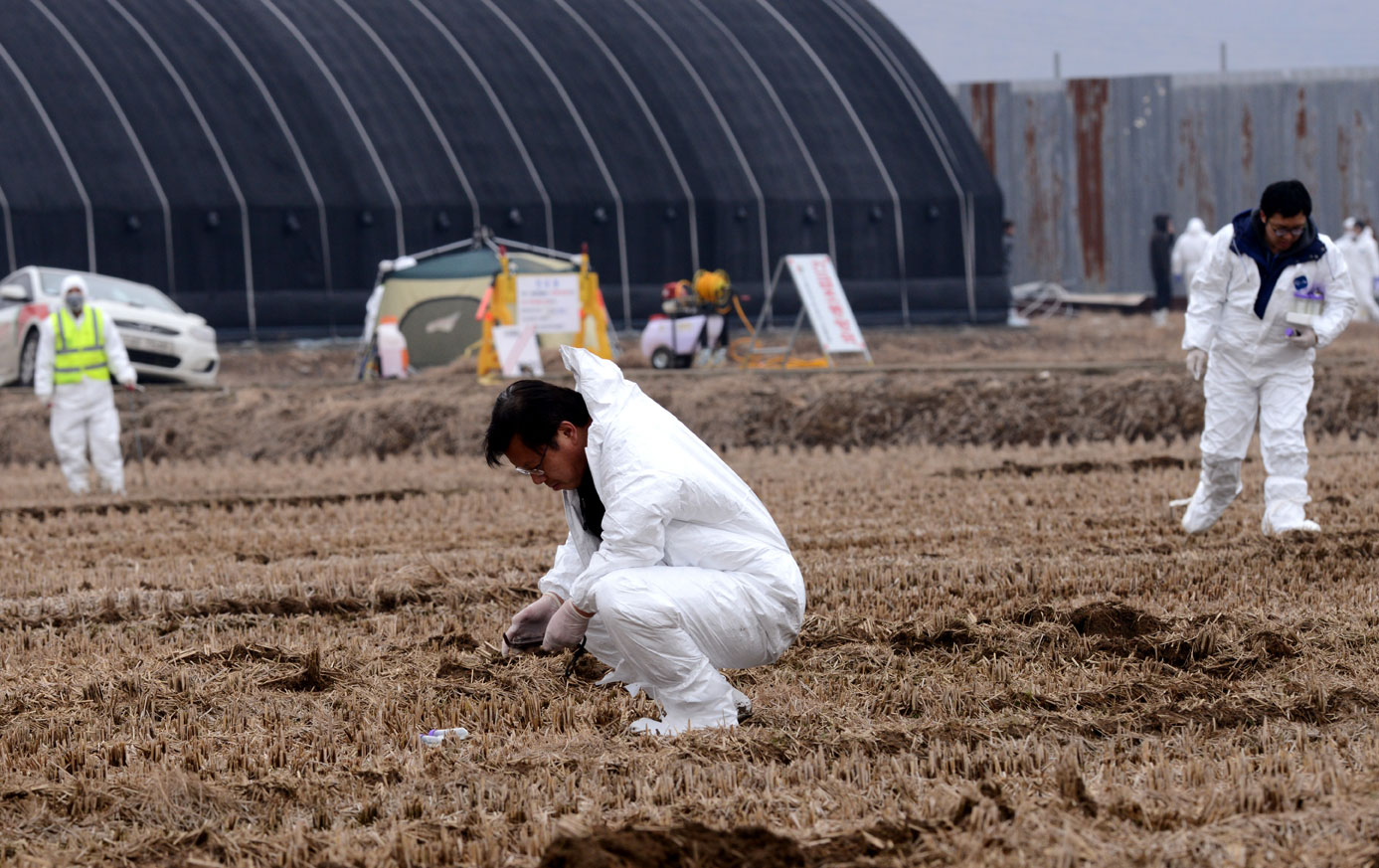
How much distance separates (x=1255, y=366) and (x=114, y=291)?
1514 centimetres

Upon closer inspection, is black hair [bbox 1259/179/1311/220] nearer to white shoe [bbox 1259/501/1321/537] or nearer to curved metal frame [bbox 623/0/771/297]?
white shoe [bbox 1259/501/1321/537]

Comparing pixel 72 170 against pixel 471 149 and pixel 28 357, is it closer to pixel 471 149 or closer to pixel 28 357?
pixel 28 357

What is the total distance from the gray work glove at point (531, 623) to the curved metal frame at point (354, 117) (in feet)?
67.5

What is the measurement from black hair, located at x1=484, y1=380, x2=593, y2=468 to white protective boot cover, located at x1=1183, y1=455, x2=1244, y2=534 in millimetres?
4728

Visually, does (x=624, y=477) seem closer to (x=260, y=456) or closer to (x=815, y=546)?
(x=815, y=546)

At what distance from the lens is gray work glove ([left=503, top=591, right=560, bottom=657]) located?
5.16m

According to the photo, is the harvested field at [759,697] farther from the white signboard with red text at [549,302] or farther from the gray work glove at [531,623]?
the white signboard with red text at [549,302]

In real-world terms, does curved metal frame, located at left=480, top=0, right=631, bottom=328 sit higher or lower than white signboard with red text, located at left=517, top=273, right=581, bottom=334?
higher

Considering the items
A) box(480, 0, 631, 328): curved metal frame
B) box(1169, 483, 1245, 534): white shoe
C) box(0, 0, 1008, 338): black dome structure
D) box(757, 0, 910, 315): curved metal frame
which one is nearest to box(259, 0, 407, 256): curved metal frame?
box(0, 0, 1008, 338): black dome structure

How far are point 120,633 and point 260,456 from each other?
10.2m

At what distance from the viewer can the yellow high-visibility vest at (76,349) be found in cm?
1355

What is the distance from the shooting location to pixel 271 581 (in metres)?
8.23

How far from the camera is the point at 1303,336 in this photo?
27.2ft

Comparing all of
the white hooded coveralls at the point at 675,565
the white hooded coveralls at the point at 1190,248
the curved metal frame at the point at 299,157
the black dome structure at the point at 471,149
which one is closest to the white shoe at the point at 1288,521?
the white hooded coveralls at the point at 675,565
